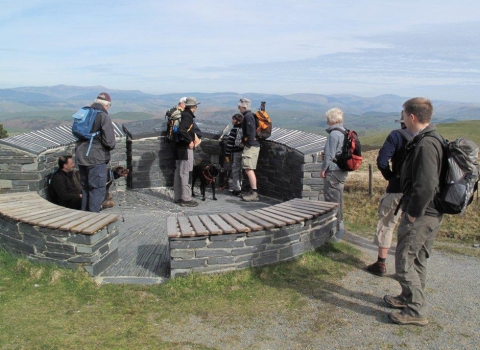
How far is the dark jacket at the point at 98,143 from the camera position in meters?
6.37

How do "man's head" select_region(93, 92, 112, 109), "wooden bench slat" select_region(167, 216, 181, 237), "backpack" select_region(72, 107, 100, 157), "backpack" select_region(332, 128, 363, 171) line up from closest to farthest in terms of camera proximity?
"wooden bench slat" select_region(167, 216, 181, 237)
"backpack" select_region(332, 128, 363, 171)
"backpack" select_region(72, 107, 100, 157)
"man's head" select_region(93, 92, 112, 109)

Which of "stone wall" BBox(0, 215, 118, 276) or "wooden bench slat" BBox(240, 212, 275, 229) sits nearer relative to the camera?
"stone wall" BBox(0, 215, 118, 276)

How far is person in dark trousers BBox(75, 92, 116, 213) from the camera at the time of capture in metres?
6.40

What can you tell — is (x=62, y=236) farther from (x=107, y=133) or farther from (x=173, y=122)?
(x=173, y=122)

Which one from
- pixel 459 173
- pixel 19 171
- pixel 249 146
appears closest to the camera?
pixel 459 173

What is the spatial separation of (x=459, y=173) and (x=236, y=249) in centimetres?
237

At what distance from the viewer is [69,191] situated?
7.28 meters

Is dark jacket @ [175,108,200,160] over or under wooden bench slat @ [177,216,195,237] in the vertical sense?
over

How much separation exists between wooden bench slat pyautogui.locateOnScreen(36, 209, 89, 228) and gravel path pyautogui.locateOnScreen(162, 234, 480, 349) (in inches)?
77.6

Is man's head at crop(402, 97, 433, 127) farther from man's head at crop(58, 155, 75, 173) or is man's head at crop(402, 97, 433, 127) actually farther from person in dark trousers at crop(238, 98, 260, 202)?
man's head at crop(58, 155, 75, 173)

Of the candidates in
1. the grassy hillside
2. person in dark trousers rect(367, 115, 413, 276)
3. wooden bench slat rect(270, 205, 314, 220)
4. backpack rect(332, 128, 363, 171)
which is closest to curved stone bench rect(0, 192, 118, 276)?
wooden bench slat rect(270, 205, 314, 220)

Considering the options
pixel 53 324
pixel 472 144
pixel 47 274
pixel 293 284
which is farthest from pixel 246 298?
pixel 472 144

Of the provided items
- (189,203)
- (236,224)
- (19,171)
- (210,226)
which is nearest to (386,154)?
(236,224)

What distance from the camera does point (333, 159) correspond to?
5.99 meters
